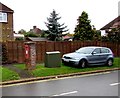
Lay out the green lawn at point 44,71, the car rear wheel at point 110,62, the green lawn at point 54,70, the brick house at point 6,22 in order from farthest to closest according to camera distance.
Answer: the brick house at point 6,22 → the car rear wheel at point 110,62 → the green lawn at point 54,70 → the green lawn at point 44,71

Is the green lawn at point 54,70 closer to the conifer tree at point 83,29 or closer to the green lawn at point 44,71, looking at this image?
the green lawn at point 44,71

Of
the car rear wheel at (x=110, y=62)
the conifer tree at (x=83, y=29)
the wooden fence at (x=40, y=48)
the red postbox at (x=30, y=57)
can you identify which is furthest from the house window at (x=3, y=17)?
the red postbox at (x=30, y=57)

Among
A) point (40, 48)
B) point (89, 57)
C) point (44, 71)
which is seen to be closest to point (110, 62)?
point (89, 57)

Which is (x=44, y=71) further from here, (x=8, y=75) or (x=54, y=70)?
(x=8, y=75)

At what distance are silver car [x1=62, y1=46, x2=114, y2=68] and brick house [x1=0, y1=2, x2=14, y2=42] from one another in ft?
72.0

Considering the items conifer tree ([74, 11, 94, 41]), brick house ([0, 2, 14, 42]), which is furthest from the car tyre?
conifer tree ([74, 11, 94, 41])

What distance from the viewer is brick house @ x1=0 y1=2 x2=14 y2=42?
134 feet

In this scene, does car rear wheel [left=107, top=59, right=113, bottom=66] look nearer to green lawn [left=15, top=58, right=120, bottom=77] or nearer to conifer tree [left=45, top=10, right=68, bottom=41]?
green lawn [left=15, top=58, right=120, bottom=77]

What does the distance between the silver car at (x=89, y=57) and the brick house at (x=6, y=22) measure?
21.9 m

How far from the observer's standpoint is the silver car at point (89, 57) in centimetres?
1925

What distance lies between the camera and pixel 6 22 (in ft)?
137

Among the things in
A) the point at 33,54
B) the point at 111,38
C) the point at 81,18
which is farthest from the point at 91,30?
the point at 33,54

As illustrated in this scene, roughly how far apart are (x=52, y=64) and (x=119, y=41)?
13.6 metres

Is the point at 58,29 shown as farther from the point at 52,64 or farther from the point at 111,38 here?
the point at 52,64
